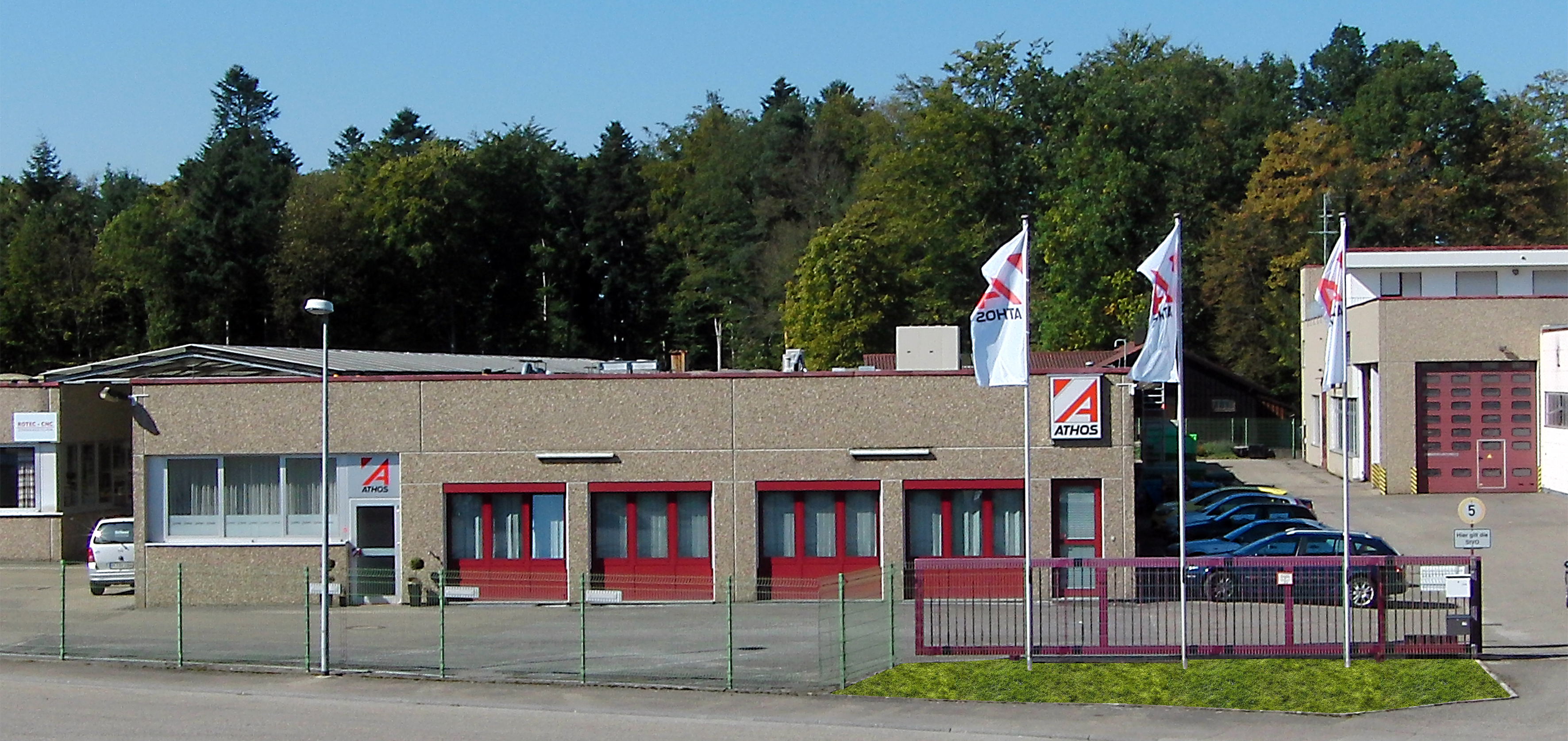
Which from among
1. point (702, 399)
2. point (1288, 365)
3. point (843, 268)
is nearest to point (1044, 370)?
point (702, 399)

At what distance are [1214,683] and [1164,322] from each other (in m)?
4.76

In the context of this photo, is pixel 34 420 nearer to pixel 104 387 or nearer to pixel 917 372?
pixel 104 387

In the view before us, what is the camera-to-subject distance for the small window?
49531 mm

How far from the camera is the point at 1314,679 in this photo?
19.1m

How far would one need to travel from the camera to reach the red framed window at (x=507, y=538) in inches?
1118

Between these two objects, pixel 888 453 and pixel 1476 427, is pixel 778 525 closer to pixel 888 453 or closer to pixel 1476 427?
pixel 888 453

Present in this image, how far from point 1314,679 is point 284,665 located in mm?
13798

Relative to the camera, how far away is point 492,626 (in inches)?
997

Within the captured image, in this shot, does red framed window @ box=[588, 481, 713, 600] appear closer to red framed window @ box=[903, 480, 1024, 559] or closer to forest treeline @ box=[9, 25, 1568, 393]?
red framed window @ box=[903, 480, 1024, 559]

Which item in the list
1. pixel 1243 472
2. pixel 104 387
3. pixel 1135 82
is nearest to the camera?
pixel 104 387

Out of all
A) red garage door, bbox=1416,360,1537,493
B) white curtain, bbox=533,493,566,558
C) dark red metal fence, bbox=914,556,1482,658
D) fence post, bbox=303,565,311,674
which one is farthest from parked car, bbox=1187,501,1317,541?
fence post, bbox=303,565,311,674

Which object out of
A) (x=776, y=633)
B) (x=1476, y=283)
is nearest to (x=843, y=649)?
(x=776, y=633)

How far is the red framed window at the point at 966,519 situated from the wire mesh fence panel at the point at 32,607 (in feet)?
46.6

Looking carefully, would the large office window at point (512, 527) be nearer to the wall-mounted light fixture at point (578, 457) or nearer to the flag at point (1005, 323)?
the wall-mounted light fixture at point (578, 457)
